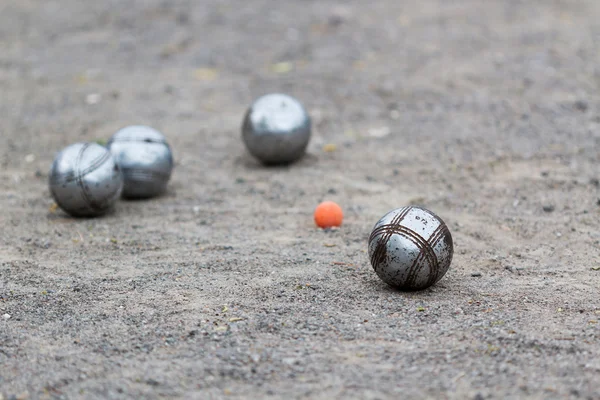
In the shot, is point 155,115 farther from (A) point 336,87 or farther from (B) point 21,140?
(A) point 336,87

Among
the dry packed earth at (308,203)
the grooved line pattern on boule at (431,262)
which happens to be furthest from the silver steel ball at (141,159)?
the grooved line pattern on boule at (431,262)

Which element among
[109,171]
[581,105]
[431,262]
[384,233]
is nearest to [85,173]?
[109,171]

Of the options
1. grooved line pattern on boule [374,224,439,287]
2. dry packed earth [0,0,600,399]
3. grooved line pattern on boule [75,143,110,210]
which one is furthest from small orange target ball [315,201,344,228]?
grooved line pattern on boule [75,143,110,210]

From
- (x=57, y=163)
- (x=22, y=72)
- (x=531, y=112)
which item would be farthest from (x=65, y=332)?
(x=22, y=72)

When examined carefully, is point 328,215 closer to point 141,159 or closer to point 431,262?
point 431,262

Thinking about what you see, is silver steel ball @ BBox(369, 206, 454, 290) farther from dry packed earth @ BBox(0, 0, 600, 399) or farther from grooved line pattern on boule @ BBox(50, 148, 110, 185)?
grooved line pattern on boule @ BBox(50, 148, 110, 185)

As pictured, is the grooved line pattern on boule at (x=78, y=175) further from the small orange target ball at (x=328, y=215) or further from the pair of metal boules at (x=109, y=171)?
the small orange target ball at (x=328, y=215)
